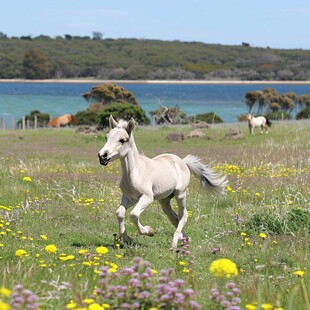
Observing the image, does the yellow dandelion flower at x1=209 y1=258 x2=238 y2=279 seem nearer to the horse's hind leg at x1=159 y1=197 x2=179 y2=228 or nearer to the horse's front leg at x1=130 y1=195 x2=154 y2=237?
the horse's front leg at x1=130 y1=195 x2=154 y2=237

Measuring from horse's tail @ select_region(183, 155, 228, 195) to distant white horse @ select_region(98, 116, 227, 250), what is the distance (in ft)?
0.70

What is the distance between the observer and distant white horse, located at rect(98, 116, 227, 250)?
9188 mm

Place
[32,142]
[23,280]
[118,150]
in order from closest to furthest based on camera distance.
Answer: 1. [23,280]
2. [118,150]
3. [32,142]

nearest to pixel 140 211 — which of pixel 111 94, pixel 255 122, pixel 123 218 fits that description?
pixel 123 218

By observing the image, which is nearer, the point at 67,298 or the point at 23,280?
the point at 67,298

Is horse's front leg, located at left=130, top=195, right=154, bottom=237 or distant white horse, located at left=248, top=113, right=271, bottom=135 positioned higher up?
horse's front leg, located at left=130, top=195, right=154, bottom=237

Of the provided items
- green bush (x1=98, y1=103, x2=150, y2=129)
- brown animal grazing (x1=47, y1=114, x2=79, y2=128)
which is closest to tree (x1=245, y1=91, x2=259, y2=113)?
brown animal grazing (x1=47, y1=114, x2=79, y2=128)

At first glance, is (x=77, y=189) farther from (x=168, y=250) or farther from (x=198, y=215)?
(x=168, y=250)

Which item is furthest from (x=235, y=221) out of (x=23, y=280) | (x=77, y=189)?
(x=23, y=280)

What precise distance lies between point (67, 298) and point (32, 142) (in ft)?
96.3

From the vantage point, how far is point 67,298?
4.79 metres

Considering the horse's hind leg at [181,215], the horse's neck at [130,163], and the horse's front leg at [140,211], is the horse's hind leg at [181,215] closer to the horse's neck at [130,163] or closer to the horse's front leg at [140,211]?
the horse's front leg at [140,211]

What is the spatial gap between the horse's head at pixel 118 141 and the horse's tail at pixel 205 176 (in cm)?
187

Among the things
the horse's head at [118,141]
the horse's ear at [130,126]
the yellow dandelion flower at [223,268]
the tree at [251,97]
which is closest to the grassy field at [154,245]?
the yellow dandelion flower at [223,268]
